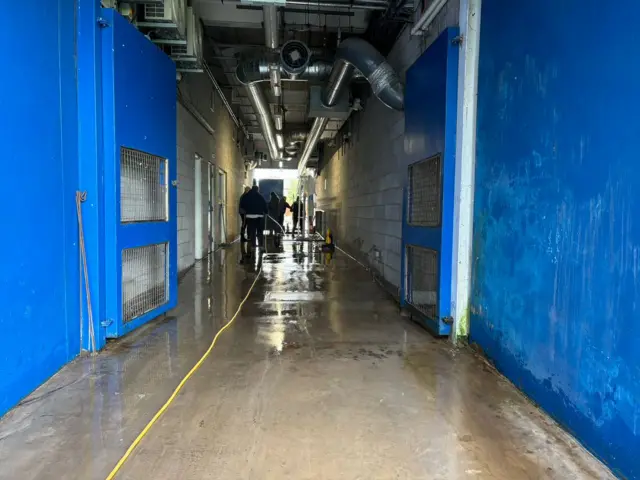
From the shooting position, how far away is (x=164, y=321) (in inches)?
160

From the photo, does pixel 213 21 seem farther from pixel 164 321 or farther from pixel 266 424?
pixel 266 424

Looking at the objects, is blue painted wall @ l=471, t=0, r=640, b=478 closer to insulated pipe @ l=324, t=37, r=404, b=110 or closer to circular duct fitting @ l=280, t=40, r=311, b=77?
insulated pipe @ l=324, t=37, r=404, b=110

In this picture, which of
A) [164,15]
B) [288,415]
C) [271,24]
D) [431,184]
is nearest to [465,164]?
[431,184]

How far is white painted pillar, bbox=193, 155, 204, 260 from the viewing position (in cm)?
816

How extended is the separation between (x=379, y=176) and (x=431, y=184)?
9.48 ft

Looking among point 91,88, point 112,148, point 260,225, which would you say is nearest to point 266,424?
point 112,148

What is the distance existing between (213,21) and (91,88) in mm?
3957

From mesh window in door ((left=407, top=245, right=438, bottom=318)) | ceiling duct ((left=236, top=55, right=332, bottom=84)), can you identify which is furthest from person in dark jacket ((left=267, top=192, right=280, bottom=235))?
mesh window in door ((left=407, top=245, right=438, bottom=318))

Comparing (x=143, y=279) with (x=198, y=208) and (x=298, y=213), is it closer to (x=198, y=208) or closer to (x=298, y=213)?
(x=198, y=208)

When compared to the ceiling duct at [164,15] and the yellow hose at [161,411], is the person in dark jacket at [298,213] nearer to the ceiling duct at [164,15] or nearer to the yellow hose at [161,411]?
the ceiling duct at [164,15]

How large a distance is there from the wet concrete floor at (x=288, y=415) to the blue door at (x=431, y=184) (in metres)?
0.46

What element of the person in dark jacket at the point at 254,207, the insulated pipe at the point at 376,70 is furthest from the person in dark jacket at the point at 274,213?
the insulated pipe at the point at 376,70

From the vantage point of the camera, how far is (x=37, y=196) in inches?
99.1

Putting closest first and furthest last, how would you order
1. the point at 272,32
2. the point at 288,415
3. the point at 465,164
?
the point at 288,415 < the point at 465,164 < the point at 272,32
